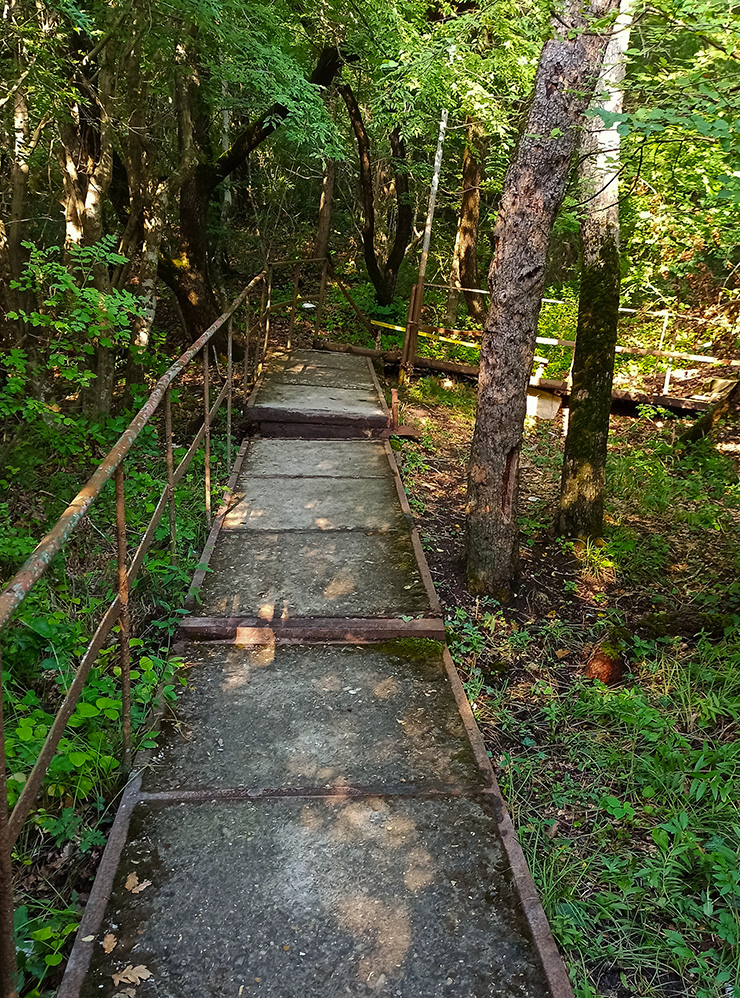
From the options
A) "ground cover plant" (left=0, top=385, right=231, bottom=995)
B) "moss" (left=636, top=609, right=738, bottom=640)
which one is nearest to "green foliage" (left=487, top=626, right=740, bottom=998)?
"moss" (left=636, top=609, right=738, bottom=640)

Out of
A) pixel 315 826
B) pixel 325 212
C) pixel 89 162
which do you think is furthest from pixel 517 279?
pixel 325 212

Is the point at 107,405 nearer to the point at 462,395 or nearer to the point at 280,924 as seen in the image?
the point at 462,395

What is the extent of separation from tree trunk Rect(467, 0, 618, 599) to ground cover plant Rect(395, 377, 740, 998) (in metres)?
0.51

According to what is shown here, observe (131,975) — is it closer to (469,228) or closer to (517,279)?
(517,279)

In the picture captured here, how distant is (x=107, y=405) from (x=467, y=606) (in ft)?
16.3

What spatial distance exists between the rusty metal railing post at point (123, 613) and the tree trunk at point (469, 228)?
9.80 meters

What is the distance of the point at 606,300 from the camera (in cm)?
Answer: 586

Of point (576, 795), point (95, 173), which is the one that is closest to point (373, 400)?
point (95, 173)

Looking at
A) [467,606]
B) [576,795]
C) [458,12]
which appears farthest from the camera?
[458,12]

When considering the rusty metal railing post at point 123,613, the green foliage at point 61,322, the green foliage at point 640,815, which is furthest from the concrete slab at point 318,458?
the rusty metal railing post at point 123,613

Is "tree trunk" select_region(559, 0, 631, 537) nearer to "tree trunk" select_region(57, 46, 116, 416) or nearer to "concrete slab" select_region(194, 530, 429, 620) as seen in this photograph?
"concrete slab" select_region(194, 530, 429, 620)

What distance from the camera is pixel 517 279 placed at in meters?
4.44

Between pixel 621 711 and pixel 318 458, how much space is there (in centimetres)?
356

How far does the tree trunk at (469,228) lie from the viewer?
11.6 m
